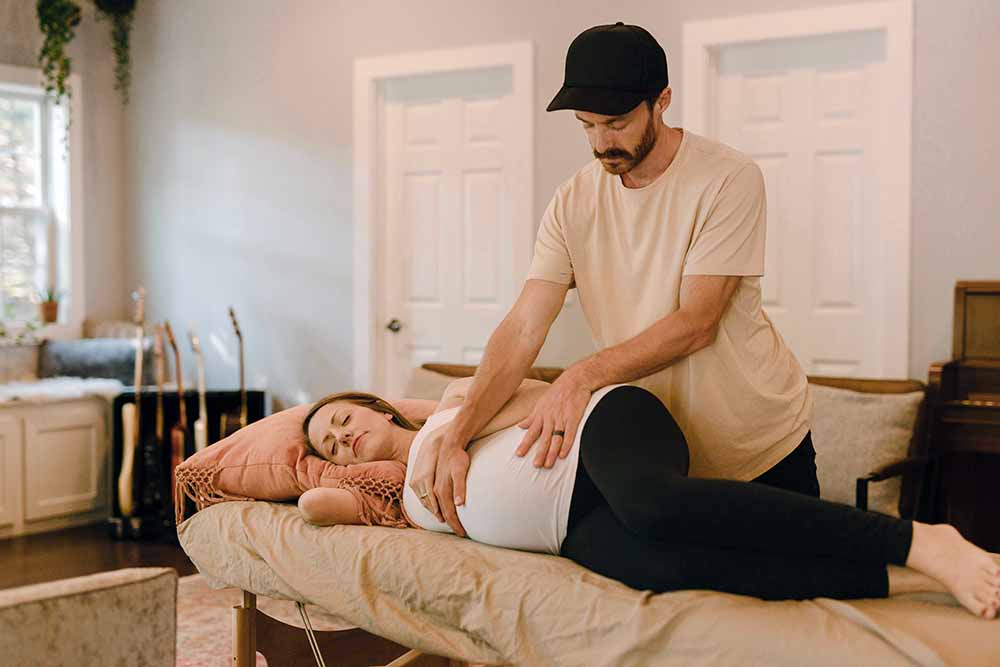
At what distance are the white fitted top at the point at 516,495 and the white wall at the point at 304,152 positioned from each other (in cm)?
237

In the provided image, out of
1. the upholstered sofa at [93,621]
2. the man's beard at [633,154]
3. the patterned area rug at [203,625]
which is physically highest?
the man's beard at [633,154]

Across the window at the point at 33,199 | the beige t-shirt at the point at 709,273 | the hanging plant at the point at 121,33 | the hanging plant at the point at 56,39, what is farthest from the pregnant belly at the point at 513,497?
the hanging plant at the point at 121,33

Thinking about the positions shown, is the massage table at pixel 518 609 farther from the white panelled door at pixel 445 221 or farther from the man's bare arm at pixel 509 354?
the white panelled door at pixel 445 221

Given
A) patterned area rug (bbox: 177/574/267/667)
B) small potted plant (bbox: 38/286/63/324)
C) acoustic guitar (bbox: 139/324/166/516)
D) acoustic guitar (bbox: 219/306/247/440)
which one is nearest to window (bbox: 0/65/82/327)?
small potted plant (bbox: 38/286/63/324)

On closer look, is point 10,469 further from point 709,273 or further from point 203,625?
point 709,273

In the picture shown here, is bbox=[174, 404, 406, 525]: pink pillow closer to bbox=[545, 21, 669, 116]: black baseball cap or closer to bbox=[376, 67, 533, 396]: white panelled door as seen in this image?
bbox=[545, 21, 669, 116]: black baseball cap

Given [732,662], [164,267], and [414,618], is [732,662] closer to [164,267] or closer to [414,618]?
[414,618]

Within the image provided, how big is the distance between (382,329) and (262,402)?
71cm

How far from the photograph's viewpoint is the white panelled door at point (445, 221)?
4961mm

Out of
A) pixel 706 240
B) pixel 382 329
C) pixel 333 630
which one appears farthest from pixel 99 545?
pixel 706 240

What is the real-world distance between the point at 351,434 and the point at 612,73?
1.10 m

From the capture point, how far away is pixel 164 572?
53.7 inches

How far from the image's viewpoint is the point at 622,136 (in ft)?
6.89

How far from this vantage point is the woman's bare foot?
5.71ft
